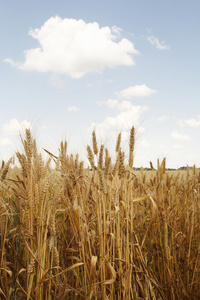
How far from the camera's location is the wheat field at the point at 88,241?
1565 mm

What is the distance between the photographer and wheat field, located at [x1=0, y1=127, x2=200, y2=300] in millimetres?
1565

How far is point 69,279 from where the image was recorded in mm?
1862

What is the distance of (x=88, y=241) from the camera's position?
64.4 inches

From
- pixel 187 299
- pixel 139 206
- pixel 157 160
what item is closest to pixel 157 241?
pixel 187 299

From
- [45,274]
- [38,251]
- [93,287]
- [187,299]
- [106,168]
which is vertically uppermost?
[106,168]

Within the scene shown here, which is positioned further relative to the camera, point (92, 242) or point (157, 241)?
point (157, 241)

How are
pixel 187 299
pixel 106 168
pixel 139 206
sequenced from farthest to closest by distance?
pixel 139 206, pixel 187 299, pixel 106 168

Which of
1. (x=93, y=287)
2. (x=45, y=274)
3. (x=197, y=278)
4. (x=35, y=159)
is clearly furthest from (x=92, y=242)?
(x=197, y=278)

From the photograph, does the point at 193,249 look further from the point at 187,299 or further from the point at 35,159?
the point at 35,159

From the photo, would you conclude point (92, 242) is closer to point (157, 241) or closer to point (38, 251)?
point (38, 251)

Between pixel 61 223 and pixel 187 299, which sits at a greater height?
pixel 61 223

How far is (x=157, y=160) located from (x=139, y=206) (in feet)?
2.84

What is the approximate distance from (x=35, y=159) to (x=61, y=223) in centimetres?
67

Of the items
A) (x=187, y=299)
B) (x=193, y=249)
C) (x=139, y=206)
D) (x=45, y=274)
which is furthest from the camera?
(x=139, y=206)
